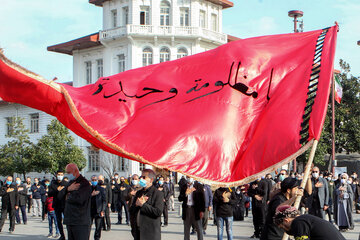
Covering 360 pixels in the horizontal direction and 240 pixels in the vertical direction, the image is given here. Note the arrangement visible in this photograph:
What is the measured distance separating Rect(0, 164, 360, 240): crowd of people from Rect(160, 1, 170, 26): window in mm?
24252

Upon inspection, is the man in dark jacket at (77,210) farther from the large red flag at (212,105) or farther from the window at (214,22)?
the window at (214,22)

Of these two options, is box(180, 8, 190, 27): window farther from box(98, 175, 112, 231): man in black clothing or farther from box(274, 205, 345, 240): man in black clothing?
box(274, 205, 345, 240): man in black clothing

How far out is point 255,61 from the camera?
22.2ft

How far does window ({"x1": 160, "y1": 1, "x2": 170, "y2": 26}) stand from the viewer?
47.1m

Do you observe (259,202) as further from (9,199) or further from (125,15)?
(125,15)

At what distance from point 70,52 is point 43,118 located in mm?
6450

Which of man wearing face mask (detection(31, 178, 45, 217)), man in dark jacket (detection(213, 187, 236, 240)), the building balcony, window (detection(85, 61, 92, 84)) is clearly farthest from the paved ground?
window (detection(85, 61, 92, 84))

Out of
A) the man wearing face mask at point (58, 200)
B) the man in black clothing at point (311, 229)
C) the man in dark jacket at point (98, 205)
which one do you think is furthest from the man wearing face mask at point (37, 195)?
the man in black clothing at point (311, 229)

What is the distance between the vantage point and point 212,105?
6465 millimetres

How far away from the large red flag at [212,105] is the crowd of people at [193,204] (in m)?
0.55

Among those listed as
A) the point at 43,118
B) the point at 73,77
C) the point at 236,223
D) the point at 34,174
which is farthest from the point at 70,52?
the point at 236,223

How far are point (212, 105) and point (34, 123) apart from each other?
48.2 metres

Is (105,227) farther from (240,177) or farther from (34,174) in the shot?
(34,174)

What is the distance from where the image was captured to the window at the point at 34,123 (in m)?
52.4
